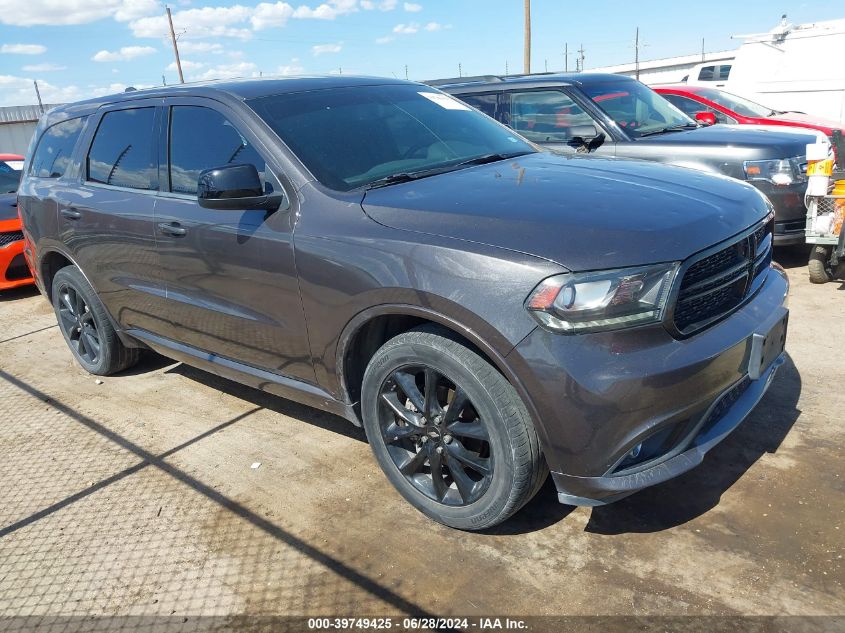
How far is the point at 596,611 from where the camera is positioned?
244 cm

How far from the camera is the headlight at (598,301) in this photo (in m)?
2.34

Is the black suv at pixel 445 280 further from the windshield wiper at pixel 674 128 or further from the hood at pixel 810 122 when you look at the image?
the hood at pixel 810 122

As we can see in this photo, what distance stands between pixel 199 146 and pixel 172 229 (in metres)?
0.46

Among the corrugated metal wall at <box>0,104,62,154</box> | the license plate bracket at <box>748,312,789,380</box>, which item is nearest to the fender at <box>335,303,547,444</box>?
the license plate bracket at <box>748,312,789,380</box>

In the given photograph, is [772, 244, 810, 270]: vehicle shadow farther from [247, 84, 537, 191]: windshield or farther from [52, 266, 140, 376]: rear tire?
[52, 266, 140, 376]: rear tire

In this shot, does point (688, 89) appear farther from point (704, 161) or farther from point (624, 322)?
point (624, 322)

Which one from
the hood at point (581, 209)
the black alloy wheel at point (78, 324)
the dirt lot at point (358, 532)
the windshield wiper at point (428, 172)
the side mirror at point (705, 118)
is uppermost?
the windshield wiper at point (428, 172)

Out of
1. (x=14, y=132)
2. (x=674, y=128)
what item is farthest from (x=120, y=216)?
(x=14, y=132)

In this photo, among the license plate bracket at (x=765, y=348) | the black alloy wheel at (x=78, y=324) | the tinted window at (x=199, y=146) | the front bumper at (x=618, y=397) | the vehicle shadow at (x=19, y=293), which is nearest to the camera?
the front bumper at (x=618, y=397)

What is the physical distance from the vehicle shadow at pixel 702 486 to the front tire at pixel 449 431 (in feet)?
1.74

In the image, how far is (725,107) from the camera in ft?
32.1

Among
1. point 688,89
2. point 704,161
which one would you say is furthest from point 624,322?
point 688,89

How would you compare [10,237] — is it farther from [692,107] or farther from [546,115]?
[692,107]

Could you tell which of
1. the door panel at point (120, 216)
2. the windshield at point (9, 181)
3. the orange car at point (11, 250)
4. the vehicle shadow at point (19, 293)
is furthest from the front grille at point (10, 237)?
the door panel at point (120, 216)
